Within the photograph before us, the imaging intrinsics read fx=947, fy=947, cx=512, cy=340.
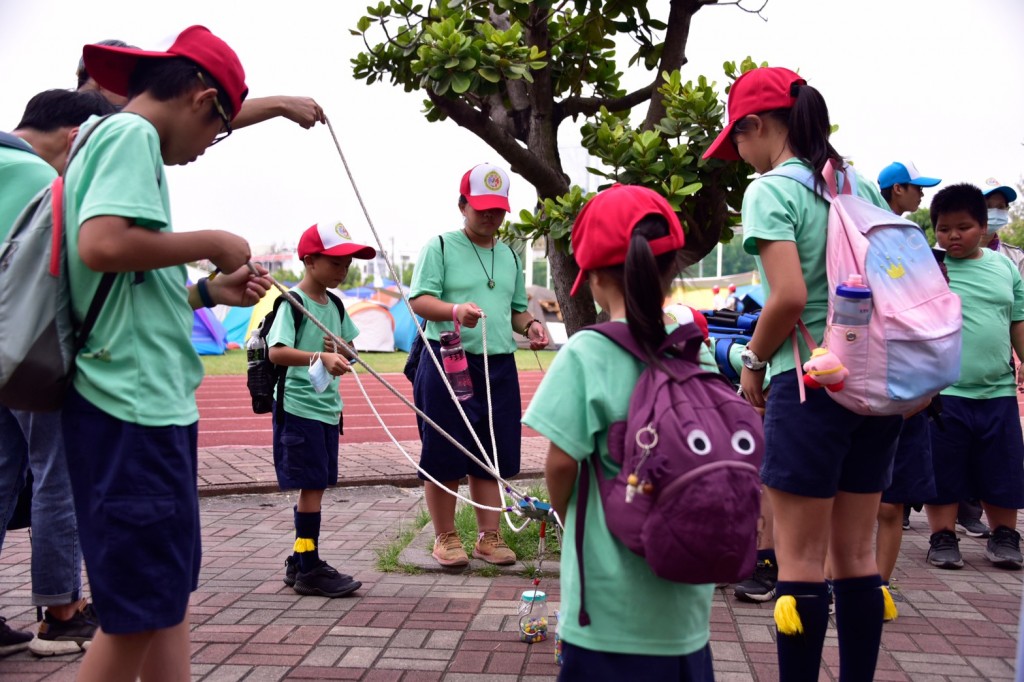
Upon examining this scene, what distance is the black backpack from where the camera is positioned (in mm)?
4516

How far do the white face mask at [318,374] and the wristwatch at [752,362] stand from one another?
2160 mm

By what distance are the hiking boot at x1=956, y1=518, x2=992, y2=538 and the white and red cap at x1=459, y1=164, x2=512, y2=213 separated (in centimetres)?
368

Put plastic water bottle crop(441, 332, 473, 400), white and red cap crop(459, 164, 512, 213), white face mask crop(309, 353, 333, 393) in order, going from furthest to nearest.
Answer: white and red cap crop(459, 164, 512, 213) → plastic water bottle crop(441, 332, 473, 400) → white face mask crop(309, 353, 333, 393)

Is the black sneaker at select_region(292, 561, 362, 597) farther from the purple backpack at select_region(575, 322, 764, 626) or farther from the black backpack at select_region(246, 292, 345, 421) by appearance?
the purple backpack at select_region(575, 322, 764, 626)

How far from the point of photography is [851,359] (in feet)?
8.84

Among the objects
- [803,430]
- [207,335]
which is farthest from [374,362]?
[803,430]

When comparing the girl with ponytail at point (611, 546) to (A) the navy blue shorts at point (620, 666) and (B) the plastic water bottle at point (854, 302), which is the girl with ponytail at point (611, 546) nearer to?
(A) the navy blue shorts at point (620, 666)

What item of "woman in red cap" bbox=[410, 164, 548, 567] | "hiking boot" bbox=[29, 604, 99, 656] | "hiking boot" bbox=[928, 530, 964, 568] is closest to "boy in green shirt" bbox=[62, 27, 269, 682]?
"hiking boot" bbox=[29, 604, 99, 656]

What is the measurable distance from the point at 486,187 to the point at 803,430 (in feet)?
8.45

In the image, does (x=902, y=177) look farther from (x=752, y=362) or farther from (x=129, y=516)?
(x=129, y=516)

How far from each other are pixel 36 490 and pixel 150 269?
1.98 metres

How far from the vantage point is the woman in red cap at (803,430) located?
2.81 meters

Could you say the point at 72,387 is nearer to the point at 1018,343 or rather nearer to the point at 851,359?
the point at 851,359

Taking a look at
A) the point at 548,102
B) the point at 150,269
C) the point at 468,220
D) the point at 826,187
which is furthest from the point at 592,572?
the point at 548,102
